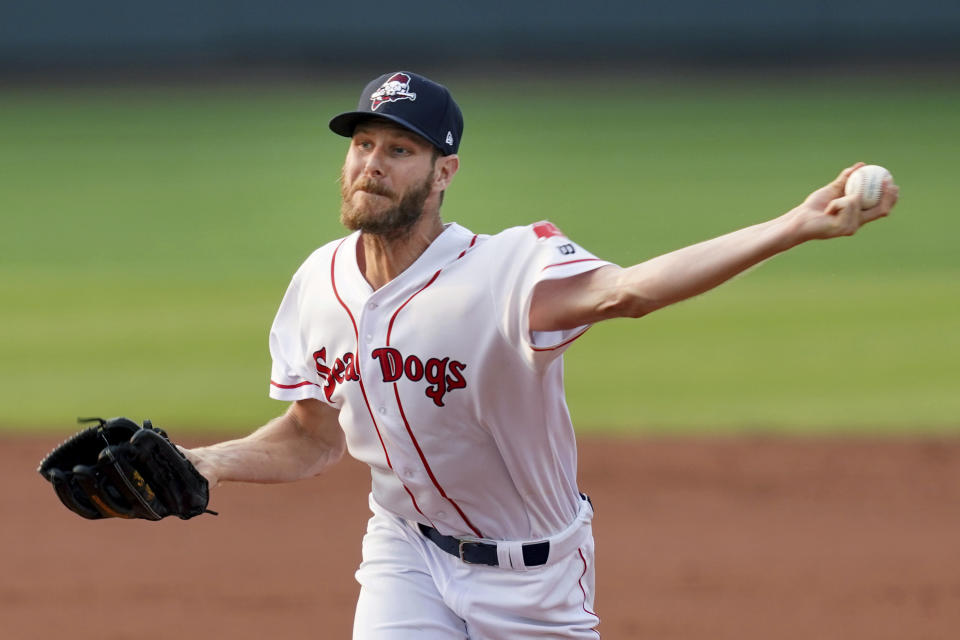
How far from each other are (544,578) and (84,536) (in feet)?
15.6

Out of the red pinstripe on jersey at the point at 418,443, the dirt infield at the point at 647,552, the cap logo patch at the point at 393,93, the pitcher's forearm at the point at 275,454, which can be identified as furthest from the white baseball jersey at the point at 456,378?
the dirt infield at the point at 647,552

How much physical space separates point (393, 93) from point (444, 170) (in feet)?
0.97

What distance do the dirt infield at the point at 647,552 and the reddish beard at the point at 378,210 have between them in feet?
11.0

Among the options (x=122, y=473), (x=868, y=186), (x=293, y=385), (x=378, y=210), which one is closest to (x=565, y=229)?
(x=293, y=385)

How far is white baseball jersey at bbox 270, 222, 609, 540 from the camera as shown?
373cm

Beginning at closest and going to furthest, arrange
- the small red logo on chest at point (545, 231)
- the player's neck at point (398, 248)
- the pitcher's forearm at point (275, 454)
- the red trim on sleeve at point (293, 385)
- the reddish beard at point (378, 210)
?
the small red logo on chest at point (545, 231), the reddish beard at point (378, 210), the player's neck at point (398, 248), the pitcher's forearm at point (275, 454), the red trim on sleeve at point (293, 385)

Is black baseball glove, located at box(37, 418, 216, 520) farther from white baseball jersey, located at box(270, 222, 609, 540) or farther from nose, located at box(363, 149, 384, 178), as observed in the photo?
nose, located at box(363, 149, 384, 178)

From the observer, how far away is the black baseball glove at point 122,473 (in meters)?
3.77

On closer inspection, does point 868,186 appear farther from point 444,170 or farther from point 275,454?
point 275,454

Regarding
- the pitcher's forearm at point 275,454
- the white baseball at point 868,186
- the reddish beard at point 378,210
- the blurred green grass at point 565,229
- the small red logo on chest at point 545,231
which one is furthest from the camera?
the blurred green grass at point 565,229

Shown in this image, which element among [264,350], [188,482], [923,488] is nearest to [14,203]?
Result: [264,350]

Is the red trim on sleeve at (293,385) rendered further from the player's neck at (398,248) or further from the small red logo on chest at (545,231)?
the small red logo on chest at (545,231)

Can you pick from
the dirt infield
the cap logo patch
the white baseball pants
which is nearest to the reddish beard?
the cap logo patch

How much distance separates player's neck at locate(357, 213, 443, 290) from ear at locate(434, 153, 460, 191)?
10cm
